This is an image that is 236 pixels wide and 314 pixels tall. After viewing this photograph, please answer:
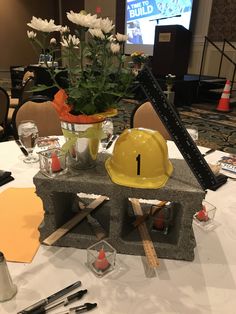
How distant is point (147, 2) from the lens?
5824mm

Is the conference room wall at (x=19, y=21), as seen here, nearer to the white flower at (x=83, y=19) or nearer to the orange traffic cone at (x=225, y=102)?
the orange traffic cone at (x=225, y=102)

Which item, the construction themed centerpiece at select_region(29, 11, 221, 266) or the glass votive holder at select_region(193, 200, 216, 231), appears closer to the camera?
the construction themed centerpiece at select_region(29, 11, 221, 266)

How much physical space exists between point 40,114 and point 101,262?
4.49ft

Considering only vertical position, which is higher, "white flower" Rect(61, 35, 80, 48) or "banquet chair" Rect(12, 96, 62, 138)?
"white flower" Rect(61, 35, 80, 48)

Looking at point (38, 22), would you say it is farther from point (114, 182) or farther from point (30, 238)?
point (30, 238)

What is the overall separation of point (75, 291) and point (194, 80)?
5.14 meters

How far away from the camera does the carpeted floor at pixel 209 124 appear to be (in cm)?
335

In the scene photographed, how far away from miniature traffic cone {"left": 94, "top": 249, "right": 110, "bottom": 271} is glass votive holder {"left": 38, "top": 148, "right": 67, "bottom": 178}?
23 cm

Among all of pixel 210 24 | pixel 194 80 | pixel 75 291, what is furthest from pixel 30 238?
pixel 210 24

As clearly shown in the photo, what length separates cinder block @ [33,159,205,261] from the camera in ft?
2.26

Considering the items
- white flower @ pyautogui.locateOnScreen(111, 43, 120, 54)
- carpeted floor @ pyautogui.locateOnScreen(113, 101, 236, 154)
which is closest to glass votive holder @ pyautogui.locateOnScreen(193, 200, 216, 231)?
white flower @ pyautogui.locateOnScreen(111, 43, 120, 54)

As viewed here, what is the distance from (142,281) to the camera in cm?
67

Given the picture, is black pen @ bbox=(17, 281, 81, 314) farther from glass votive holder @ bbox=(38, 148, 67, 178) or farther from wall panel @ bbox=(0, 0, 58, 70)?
wall panel @ bbox=(0, 0, 58, 70)

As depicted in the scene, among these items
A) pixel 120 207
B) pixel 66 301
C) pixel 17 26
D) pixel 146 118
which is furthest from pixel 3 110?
pixel 17 26
